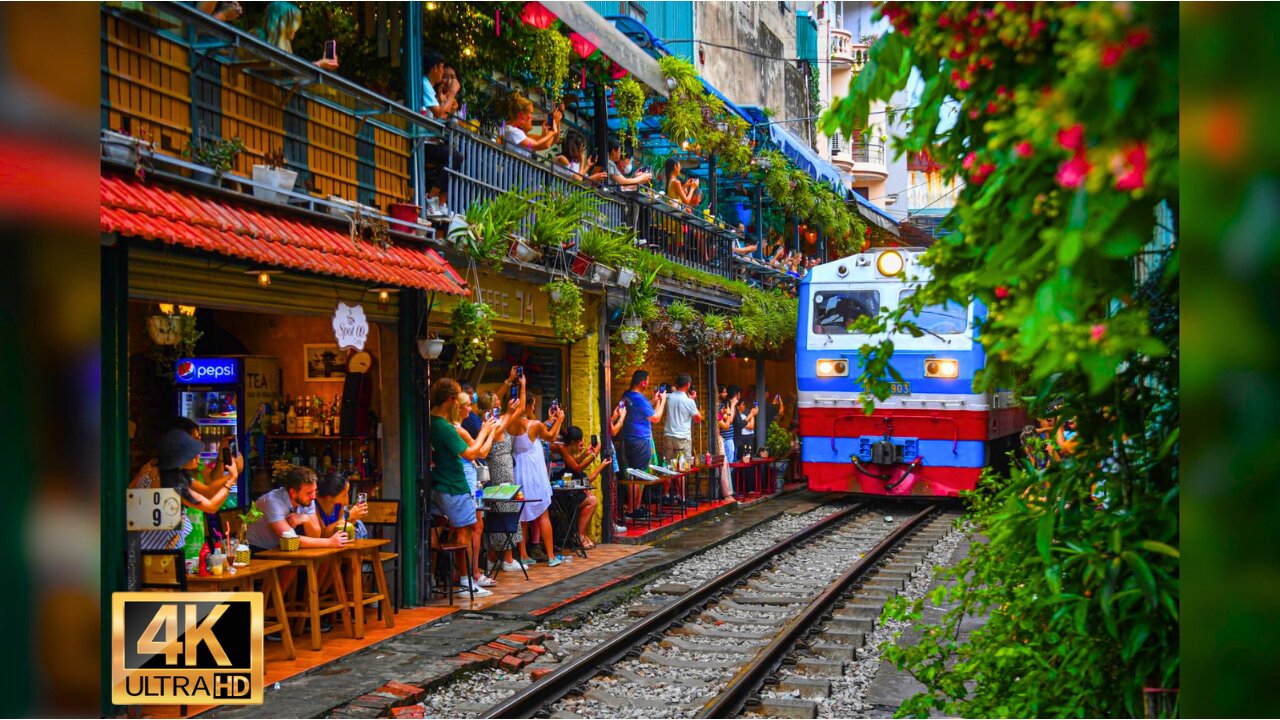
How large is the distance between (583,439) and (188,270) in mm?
7168

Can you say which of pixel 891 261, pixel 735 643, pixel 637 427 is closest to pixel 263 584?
pixel 735 643

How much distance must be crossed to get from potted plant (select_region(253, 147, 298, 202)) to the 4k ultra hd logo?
2.84 m

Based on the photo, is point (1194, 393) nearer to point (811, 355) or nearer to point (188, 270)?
point (188, 270)

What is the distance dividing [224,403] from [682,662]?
199 inches

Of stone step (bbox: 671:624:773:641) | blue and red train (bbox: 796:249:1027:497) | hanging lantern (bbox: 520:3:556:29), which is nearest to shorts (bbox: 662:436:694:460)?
blue and red train (bbox: 796:249:1027:497)

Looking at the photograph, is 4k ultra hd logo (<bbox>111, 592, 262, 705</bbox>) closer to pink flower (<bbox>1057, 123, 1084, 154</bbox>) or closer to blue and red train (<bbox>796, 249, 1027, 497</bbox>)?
pink flower (<bbox>1057, 123, 1084, 154</bbox>)

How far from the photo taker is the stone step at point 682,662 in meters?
8.30

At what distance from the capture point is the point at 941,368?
631 inches

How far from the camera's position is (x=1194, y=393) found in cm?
151

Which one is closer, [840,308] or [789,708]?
[789,708]

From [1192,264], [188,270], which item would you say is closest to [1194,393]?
[1192,264]

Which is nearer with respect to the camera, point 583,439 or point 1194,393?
point 1194,393

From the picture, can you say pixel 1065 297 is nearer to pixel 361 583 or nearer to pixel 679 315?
pixel 361 583

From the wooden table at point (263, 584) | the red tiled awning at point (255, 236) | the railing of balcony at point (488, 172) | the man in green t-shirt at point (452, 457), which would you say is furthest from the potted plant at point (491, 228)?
the wooden table at point (263, 584)
